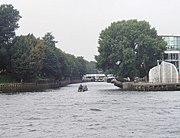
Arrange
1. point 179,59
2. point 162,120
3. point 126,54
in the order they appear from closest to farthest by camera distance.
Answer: point 162,120 → point 126,54 → point 179,59

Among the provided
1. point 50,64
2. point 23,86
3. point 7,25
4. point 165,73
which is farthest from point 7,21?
point 165,73

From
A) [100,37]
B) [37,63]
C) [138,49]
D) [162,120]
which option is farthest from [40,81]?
[162,120]

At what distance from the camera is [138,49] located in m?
133

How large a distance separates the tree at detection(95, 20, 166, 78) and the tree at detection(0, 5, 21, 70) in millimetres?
27419

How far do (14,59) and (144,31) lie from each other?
40.3 meters

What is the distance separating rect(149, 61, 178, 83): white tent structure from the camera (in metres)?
116

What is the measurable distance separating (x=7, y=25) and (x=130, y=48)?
38049mm

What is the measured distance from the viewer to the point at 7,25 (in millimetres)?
132625

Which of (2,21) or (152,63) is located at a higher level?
(2,21)

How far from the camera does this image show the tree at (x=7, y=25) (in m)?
131

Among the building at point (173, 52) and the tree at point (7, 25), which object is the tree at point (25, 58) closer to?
the tree at point (7, 25)

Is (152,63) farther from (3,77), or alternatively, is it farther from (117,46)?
(3,77)

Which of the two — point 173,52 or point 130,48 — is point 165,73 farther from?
point 173,52

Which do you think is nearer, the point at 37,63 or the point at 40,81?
the point at 37,63
